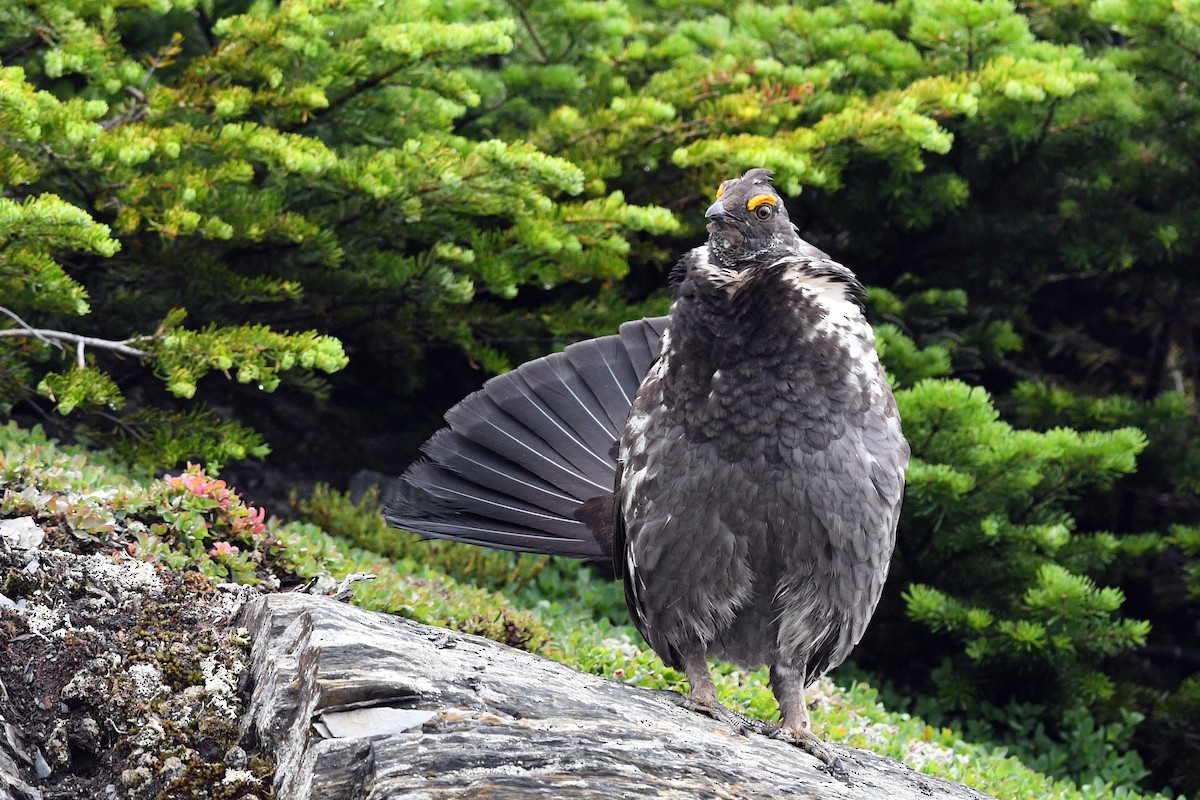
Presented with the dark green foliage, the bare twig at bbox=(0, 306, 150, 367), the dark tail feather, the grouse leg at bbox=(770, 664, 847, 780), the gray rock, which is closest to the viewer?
the gray rock

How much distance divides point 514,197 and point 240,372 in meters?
1.56

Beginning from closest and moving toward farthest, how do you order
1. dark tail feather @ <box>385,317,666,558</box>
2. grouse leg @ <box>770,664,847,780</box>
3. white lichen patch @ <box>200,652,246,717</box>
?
white lichen patch @ <box>200,652,246,717</box>, grouse leg @ <box>770,664,847,780</box>, dark tail feather @ <box>385,317,666,558</box>

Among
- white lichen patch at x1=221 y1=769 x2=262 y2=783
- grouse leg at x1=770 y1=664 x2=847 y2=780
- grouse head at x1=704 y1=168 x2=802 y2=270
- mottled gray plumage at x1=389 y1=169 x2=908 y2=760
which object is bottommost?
grouse leg at x1=770 y1=664 x2=847 y2=780

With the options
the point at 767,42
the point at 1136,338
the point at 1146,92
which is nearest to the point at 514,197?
the point at 767,42

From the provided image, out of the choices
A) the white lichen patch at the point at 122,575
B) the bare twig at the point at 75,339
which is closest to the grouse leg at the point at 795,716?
the white lichen patch at the point at 122,575

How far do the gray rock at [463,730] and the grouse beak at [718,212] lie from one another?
1.66 meters

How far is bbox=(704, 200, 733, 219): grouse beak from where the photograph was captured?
437 cm

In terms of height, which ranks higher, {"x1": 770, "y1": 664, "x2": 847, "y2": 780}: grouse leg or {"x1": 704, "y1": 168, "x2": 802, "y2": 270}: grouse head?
{"x1": 704, "y1": 168, "x2": 802, "y2": 270}: grouse head

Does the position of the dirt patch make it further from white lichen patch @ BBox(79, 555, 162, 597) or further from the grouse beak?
the grouse beak

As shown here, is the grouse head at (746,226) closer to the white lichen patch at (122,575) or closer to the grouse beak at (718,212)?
the grouse beak at (718,212)

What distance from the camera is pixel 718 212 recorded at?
438 centimetres

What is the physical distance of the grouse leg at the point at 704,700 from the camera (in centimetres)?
416

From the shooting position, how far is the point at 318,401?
802cm

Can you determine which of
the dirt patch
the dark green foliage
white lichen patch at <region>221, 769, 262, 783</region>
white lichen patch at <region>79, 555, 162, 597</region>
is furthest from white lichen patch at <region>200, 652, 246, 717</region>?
the dark green foliage
